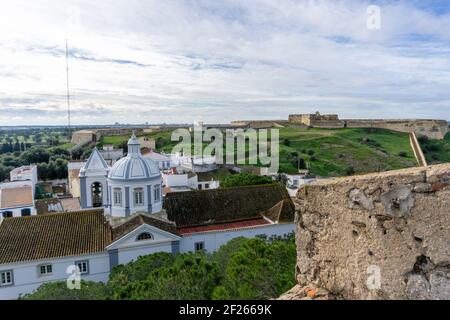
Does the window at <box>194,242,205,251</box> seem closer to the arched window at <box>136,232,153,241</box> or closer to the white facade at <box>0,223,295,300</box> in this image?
the white facade at <box>0,223,295,300</box>

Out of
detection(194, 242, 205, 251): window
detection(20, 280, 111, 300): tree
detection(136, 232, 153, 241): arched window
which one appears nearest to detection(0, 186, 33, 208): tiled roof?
detection(136, 232, 153, 241): arched window

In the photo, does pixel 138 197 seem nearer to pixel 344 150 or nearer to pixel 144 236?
pixel 144 236

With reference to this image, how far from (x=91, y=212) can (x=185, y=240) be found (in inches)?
193

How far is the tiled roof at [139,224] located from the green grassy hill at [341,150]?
29295 mm

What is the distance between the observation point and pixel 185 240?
17688mm

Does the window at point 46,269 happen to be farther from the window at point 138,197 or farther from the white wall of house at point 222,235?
the white wall of house at point 222,235

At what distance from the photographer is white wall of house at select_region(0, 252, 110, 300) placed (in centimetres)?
1449

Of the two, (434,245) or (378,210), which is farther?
(378,210)

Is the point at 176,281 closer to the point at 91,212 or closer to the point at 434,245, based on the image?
the point at 434,245

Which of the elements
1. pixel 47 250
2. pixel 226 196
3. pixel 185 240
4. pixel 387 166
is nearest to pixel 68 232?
pixel 47 250

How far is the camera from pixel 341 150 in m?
57.6

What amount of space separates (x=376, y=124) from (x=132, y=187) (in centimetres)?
7618

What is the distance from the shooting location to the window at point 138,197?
17727 millimetres
